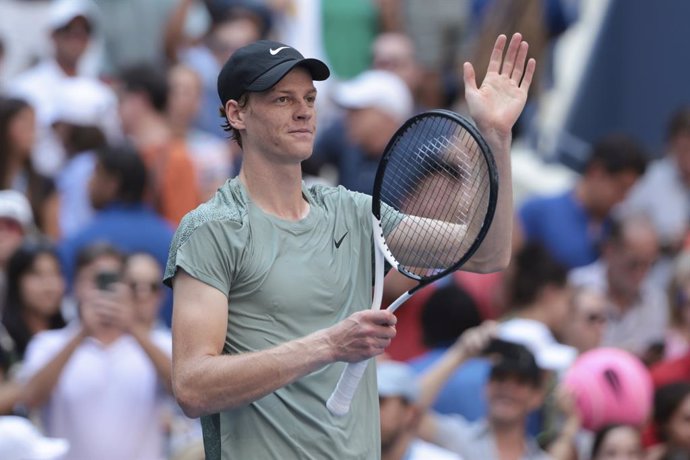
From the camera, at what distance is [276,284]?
3.98 meters

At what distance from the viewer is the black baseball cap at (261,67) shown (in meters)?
4.00

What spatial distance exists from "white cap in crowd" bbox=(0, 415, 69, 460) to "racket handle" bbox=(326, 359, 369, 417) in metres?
1.85

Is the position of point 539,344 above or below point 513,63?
below

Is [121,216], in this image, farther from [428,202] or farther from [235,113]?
[235,113]

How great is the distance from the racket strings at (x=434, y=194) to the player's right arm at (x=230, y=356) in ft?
1.43

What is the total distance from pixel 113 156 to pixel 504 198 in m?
3.78

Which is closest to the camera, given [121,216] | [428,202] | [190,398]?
[190,398]

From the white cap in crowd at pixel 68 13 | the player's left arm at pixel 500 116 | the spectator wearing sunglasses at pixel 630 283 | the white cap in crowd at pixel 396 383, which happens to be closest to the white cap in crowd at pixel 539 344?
the white cap in crowd at pixel 396 383

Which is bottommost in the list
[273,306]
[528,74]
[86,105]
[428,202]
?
[273,306]

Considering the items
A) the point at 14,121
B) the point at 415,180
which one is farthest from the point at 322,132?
the point at 415,180

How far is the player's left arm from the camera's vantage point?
4.19 meters

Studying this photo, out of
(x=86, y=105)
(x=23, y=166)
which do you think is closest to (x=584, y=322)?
(x=23, y=166)

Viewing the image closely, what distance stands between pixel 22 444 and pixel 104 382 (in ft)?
2.67

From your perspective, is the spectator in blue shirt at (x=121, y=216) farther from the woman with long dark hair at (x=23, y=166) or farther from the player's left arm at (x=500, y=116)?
the player's left arm at (x=500, y=116)
